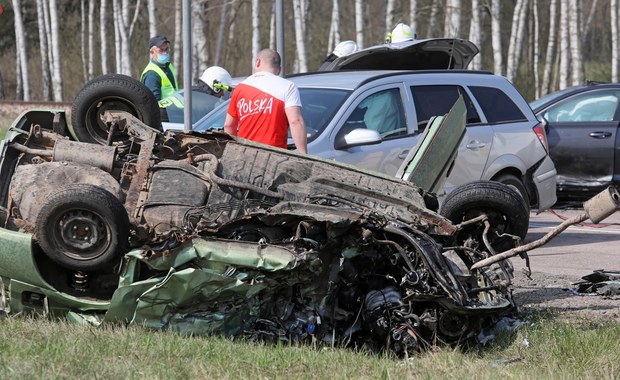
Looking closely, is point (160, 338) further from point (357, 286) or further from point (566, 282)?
point (566, 282)

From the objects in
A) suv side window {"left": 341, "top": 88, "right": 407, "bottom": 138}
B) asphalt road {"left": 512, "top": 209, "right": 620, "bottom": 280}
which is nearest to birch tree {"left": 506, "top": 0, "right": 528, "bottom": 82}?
asphalt road {"left": 512, "top": 209, "right": 620, "bottom": 280}

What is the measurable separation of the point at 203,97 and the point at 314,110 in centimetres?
257

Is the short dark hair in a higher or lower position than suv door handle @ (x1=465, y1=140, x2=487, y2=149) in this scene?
higher

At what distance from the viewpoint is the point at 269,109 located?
7.85m

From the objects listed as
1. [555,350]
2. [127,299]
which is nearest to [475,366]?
[555,350]

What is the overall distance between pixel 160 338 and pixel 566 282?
13.4 ft

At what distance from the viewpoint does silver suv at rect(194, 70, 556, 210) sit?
950 cm

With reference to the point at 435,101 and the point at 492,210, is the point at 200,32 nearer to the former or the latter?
the point at 435,101

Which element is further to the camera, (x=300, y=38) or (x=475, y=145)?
(x=300, y=38)

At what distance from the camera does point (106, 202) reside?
Answer: 6.10 metres

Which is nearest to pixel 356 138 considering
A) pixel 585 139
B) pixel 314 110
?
pixel 314 110

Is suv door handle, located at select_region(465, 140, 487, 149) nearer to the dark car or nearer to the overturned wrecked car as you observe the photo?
the dark car

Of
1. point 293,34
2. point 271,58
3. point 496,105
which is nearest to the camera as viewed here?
point 271,58

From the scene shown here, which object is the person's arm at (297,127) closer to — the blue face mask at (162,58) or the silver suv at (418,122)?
the silver suv at (418,122)
